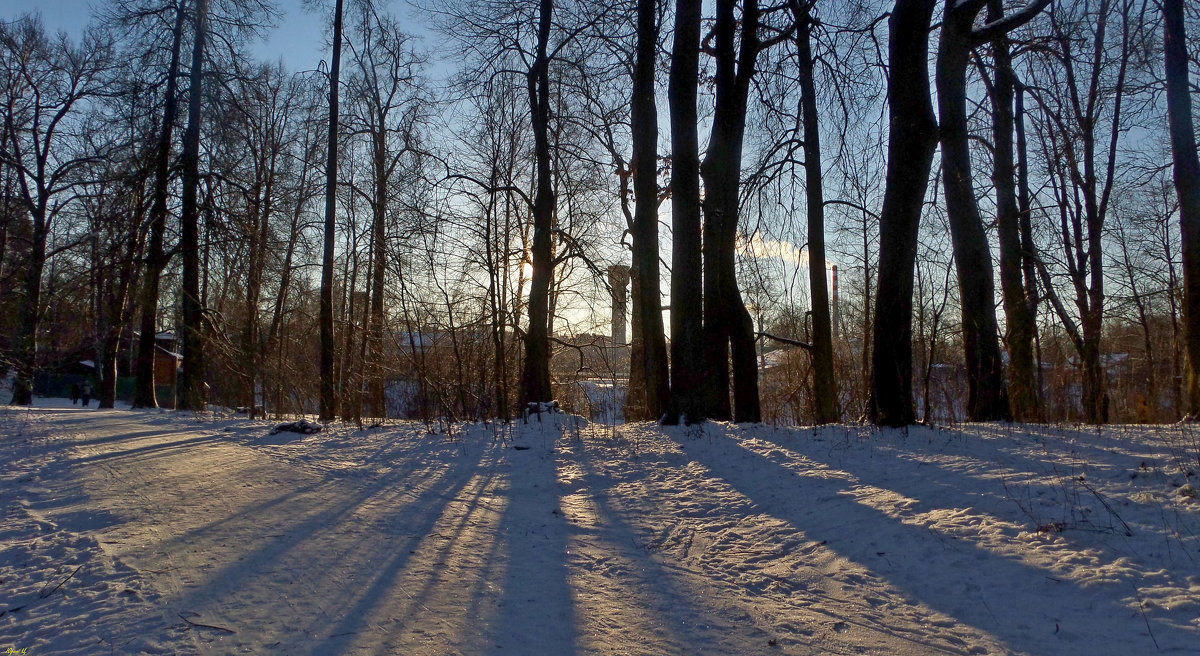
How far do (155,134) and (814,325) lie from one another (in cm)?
1630

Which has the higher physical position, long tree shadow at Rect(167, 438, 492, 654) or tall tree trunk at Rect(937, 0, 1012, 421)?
tall tree trunk at Rect(937, 0, 1012, 421)

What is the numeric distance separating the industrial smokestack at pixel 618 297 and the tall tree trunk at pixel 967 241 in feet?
27.7

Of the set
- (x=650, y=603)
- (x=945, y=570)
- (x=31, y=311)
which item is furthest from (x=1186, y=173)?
(x=31, y=311)

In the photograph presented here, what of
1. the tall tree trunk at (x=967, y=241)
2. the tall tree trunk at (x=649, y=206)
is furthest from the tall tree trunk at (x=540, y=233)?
the tall tree trunk at (x=967, y=241)

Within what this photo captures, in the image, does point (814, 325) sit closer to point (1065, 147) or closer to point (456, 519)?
point (1065, 147)

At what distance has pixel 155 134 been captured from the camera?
17031 millimetres

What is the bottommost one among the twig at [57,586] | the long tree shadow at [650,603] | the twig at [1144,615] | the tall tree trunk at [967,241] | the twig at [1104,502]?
the long tree shadow at [650,603]

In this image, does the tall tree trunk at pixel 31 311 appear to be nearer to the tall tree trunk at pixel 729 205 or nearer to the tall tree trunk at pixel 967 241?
the tall tree trunk at pixel 729 205

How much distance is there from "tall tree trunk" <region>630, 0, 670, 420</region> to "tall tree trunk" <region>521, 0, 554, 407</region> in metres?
2.93

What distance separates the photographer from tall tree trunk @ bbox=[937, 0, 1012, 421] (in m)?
9.65

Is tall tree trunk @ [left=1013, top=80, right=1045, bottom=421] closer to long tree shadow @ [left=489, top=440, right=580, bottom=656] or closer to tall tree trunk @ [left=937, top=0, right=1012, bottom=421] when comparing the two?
tall tree trunk @ [left=937, top=0, right=1012, bottom=421]

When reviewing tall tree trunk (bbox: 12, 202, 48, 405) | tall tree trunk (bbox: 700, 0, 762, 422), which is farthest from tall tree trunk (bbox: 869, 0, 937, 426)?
tall tree trunk (bbox: 12, 202, 48, 405)

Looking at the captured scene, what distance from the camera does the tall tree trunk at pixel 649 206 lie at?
12.0 metres

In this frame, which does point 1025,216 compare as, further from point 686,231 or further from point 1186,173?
point 686,231
